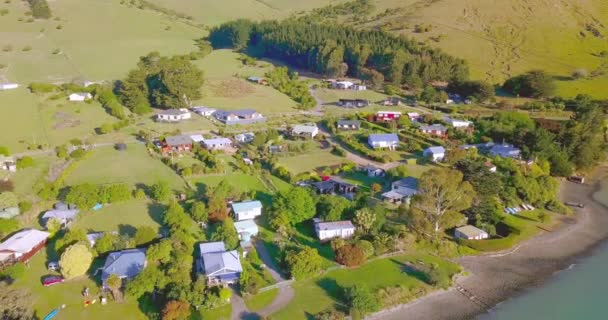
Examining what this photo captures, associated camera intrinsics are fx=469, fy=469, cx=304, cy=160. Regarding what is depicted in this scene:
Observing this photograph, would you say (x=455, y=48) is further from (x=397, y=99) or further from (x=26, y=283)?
(x=26, y=283)

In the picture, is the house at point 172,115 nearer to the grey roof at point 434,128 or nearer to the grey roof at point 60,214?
the grey roof at point 60,214

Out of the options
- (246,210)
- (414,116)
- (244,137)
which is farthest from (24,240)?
(414,116)

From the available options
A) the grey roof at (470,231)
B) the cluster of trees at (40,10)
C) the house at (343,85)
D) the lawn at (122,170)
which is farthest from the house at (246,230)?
the cluster of trees at (40,10)

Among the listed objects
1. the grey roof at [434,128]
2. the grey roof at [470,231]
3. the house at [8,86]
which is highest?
the grey roof at [434,128]

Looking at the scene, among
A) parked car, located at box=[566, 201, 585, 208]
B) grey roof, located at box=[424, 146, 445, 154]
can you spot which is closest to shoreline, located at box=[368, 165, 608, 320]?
parked car, located at box=[566, 201, 585, 208]

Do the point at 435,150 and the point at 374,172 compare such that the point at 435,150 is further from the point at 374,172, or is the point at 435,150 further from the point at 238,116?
the point at 238,116

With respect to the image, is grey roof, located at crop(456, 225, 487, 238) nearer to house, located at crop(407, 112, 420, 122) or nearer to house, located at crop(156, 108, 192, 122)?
house, located at crop(407, 112, 420, 122)

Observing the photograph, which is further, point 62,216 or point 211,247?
point 62,216
